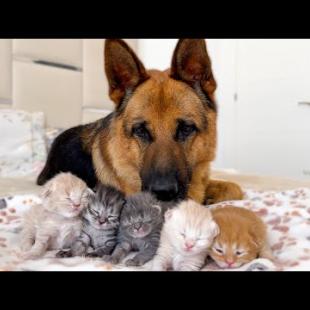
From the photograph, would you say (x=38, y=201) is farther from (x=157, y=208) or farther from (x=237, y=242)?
(x=237, y=242)

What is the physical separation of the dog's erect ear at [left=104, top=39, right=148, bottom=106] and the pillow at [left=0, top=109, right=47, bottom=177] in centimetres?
139

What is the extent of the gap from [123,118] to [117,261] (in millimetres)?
823

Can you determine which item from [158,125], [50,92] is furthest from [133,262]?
[50,92]

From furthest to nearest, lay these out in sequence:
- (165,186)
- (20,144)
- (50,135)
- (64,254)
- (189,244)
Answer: (50,135), (20,144), (165,186), (64,254), (189,244)

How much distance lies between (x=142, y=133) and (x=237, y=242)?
2.51 ft

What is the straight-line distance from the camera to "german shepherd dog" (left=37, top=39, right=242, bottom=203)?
1.97 metres

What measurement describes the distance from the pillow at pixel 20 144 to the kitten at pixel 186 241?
2018mm

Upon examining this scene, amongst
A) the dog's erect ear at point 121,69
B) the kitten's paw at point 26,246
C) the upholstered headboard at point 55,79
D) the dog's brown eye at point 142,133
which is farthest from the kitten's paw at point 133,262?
the upholstered headboard at point 55,79

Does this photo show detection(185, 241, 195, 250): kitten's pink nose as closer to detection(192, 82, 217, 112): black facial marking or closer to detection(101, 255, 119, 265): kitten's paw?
detection(101, 255, 119, 265): kitten's paw

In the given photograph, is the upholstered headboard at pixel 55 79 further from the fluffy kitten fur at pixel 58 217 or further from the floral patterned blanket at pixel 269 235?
the fluffy kitten fur at pixel 58 217

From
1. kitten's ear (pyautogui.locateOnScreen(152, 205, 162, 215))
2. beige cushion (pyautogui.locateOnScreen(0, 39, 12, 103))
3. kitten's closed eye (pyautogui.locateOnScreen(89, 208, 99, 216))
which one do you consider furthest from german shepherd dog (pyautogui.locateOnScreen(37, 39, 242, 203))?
beige cushion (pyautogui.locateOnScreen(0, 39, 12, 103))

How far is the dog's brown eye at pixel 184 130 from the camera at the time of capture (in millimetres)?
2023

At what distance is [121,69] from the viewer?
2.14 m
